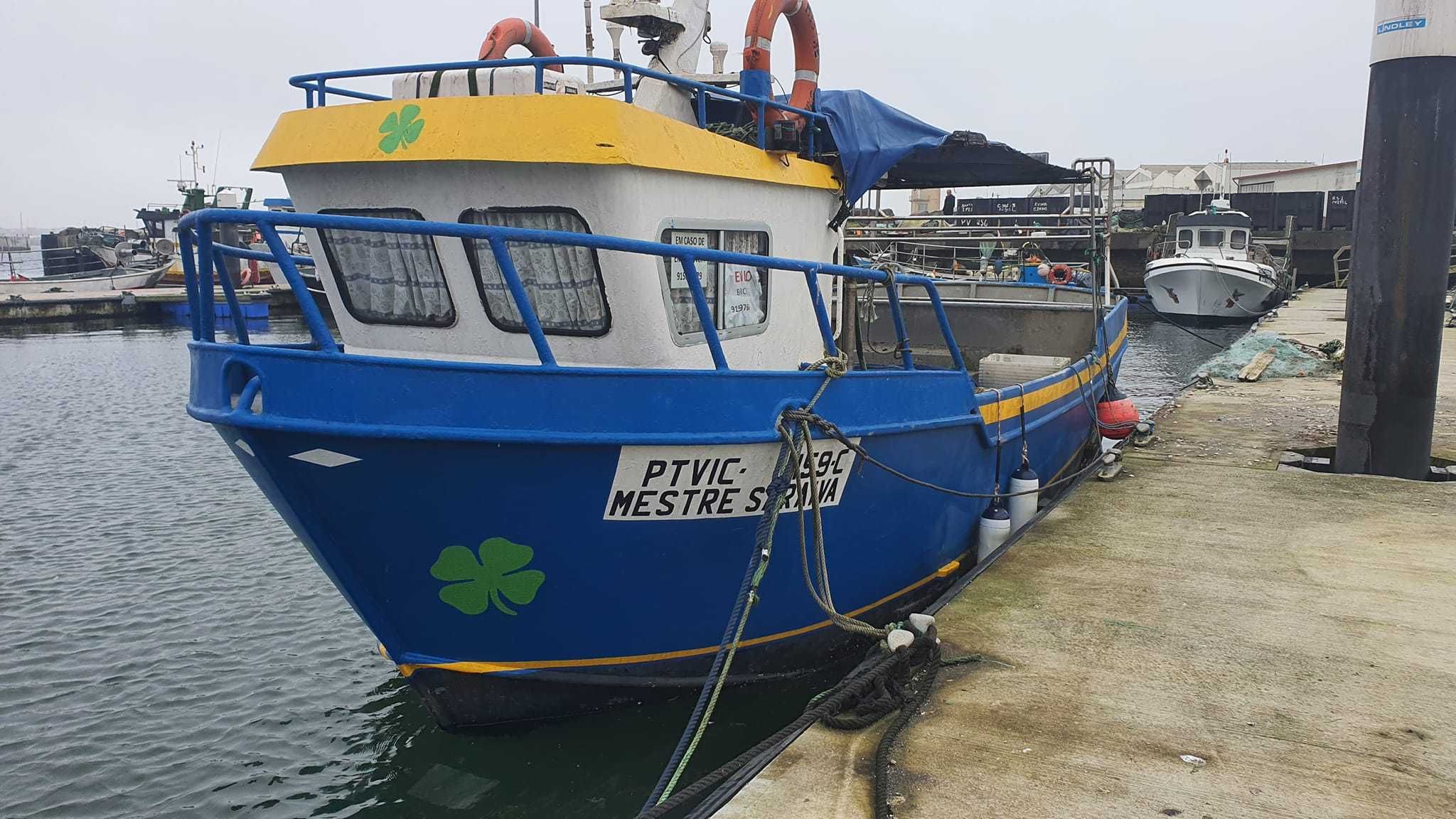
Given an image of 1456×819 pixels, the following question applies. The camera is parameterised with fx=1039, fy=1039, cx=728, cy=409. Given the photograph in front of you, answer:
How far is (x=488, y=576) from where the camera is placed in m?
4.62

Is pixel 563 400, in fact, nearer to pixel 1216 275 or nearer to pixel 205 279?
pixel 205 279

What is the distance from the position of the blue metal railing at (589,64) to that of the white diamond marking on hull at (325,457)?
6.33ft

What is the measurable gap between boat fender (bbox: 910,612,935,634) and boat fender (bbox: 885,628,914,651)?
0.04 meters

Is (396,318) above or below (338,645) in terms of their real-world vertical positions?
above

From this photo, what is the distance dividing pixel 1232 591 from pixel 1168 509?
169 cm

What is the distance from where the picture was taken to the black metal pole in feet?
22.4

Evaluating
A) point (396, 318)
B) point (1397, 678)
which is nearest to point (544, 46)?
point (396, 318)

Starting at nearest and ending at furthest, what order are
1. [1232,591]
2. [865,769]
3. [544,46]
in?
[865,769]
[1232,591]
[544,46]

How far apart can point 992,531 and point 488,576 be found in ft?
12.3

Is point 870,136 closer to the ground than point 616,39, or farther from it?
closer to the ground

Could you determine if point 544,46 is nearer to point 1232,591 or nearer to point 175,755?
point 175,755

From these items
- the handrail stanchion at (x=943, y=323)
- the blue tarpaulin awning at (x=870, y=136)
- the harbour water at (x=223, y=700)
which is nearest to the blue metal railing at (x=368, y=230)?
the handrail stanchion at (x=943, y=323)

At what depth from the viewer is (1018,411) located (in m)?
7.27

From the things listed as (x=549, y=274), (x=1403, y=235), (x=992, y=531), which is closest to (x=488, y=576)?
(x=549, y=274)
